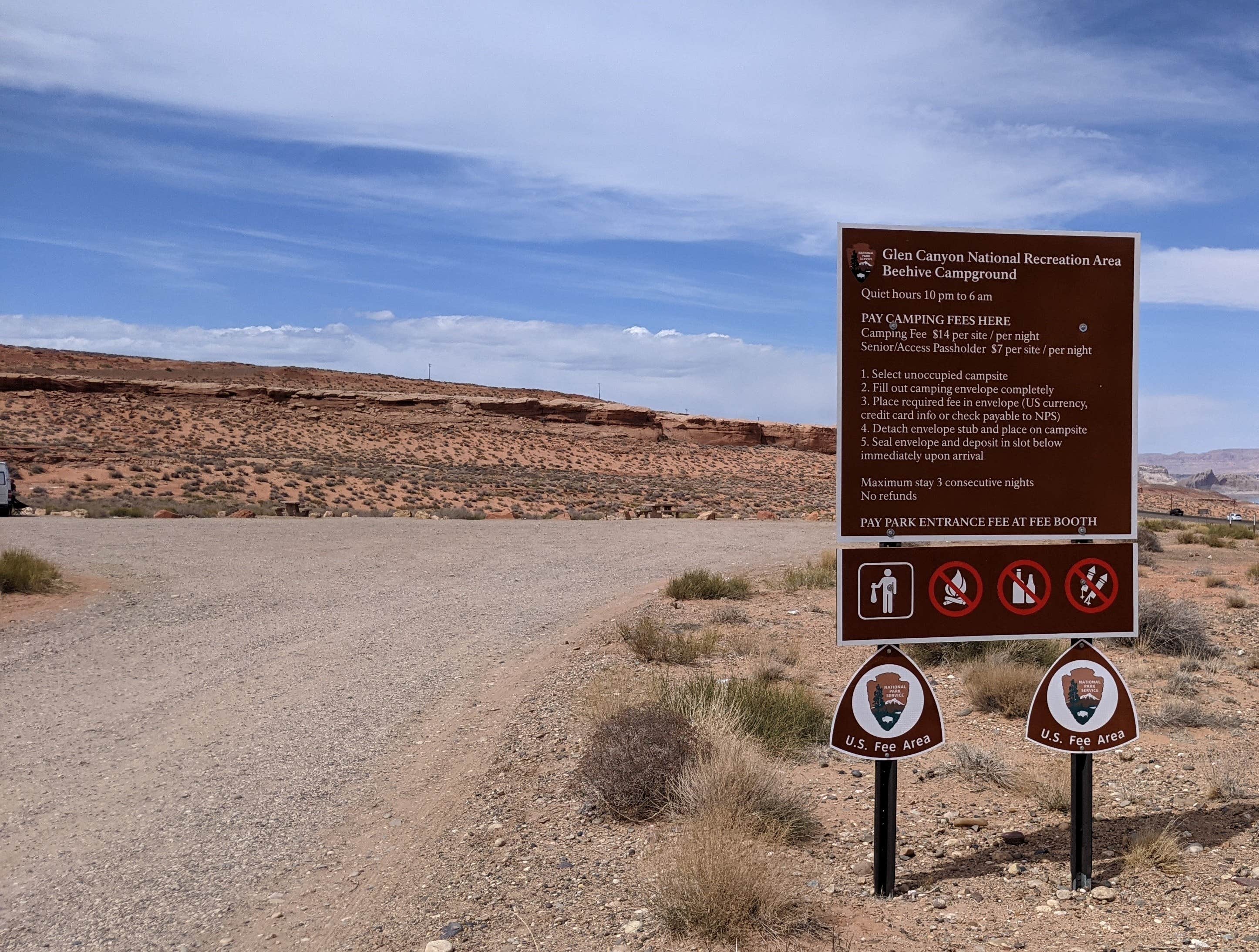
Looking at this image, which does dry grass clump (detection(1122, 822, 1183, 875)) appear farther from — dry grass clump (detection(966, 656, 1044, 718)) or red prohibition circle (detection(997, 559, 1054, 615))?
dry grass clump (detection(966, 656, 1044, 718))

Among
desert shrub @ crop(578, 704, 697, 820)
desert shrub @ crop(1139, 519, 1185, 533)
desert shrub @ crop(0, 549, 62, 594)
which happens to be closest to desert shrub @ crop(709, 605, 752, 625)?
desert shrub @ crop(578, 704, 697, 820)

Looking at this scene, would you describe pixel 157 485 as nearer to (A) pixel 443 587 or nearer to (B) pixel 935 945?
(A) pixel 443 587

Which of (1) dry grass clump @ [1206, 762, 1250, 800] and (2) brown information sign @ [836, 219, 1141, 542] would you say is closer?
(2) brown information sign @ [836, 219, 1141, 542]

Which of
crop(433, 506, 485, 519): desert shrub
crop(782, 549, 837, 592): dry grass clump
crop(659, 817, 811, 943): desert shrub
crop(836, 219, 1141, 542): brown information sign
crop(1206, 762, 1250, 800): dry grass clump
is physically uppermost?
crop(836, 219, 1141, 542): brown information sign

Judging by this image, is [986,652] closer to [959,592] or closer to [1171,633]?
[1171,633]

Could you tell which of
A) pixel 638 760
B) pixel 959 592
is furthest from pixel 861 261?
pixel 638 760

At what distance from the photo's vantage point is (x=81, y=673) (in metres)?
8.80

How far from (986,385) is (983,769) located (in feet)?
9.07

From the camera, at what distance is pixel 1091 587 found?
454cm

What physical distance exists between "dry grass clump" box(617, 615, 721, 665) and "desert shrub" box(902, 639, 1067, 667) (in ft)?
6.57

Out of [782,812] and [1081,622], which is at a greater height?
[1081,622]

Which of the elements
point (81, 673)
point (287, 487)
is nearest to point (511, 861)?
point (81, 673)

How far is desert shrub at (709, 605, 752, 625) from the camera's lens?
11.2 m

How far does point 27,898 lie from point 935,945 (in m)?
4.02
